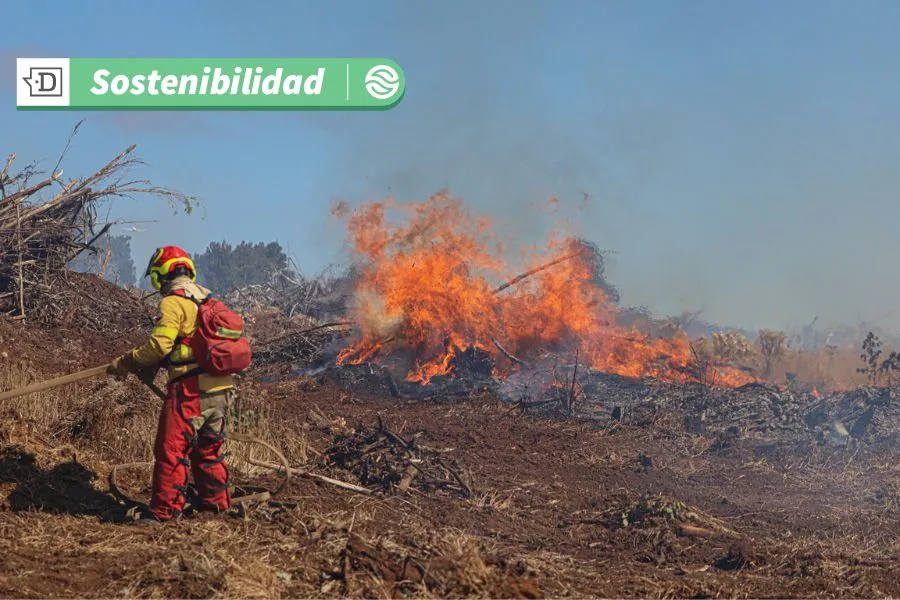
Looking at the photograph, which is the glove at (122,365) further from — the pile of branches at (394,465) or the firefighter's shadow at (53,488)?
the pile of branches at (394,465)

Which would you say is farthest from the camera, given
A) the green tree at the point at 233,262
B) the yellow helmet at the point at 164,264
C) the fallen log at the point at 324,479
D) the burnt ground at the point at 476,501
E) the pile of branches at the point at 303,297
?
the green tree at the point at 233,262

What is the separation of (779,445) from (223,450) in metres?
9.28

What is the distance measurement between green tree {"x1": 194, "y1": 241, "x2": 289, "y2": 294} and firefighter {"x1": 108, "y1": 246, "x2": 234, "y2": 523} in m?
41.1

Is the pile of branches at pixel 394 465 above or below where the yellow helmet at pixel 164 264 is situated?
below

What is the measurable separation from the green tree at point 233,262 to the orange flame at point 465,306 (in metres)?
30.3

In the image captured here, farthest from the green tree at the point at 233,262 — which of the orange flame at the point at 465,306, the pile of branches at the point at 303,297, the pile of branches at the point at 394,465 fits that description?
the pile of branches at the point at 394,465

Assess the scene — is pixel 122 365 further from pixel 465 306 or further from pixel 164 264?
pixel 465 306

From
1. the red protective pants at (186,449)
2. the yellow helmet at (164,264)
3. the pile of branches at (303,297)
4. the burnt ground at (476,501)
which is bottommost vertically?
the burnt ground at (476,501)

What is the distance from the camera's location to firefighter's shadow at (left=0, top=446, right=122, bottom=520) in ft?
21.2

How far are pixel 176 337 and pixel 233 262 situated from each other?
47143 millimetres

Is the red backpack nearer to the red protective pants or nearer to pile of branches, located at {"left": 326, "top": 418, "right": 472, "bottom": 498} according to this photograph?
the red protective pants

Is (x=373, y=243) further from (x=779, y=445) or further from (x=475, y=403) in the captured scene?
(x=779, y=445)

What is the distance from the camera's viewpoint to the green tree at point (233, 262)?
48.7 metres

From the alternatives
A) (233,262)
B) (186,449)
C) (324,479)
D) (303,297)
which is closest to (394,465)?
(324,479)
